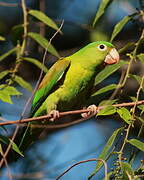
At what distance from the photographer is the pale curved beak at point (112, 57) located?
333 centimetres

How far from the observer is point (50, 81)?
342 centimetres

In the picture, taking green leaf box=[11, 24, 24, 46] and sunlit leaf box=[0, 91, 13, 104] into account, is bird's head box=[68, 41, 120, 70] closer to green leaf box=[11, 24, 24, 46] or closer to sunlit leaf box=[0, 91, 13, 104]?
green leaf box=[11, 24, 24, 46]

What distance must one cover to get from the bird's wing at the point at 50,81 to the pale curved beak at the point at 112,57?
0.29 meters

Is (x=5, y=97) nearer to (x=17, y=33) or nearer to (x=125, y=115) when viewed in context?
(x=125, y=115)

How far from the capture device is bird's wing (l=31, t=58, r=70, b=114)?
11.1 feet

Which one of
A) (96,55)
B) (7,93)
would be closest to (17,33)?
(96,55)

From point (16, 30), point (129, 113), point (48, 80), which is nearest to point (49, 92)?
point (48, 80)

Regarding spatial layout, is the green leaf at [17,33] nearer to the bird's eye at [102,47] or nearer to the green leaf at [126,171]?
the bird's eye at [102,47]

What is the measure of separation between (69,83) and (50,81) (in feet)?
0.46

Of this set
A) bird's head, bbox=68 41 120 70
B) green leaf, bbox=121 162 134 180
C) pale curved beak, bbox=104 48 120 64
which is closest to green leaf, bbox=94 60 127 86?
pale curved beak, bbox=104 48 120 64

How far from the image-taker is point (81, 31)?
217 inches

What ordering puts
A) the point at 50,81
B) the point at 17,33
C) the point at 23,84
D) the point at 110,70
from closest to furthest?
the point at 110,70
the point at 23,84
the point at 17,33
the point at 50,81

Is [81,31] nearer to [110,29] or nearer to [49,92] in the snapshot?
[110,29]

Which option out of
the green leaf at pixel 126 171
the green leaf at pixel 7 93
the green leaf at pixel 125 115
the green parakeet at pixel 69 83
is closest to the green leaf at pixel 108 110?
the green leaf at pixel 125 115
